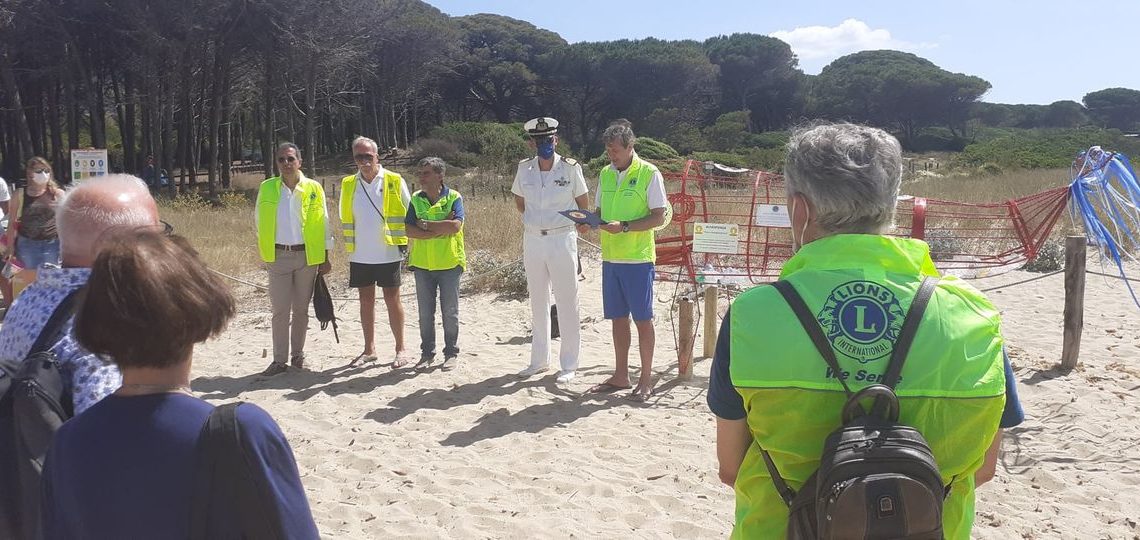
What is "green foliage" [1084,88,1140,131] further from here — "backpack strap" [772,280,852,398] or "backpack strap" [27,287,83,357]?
"backpack strap" [27,287,83,357]

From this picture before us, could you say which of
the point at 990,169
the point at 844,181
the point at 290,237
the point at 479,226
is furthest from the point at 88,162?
the point at 990,169

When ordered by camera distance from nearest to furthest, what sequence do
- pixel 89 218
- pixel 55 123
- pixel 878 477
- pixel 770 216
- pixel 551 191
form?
pixel 878 477
pixel 89 218
pixel 551 191
pixel 770 216
pixel 55 123

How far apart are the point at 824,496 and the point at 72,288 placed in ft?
5.69

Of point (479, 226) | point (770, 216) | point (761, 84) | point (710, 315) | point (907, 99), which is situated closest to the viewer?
point (770, 216)

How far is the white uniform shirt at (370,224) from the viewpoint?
638 cm

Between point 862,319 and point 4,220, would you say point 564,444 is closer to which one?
point 862,319

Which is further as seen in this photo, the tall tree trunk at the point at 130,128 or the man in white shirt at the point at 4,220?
the tall tree trunk at the point at 130,128

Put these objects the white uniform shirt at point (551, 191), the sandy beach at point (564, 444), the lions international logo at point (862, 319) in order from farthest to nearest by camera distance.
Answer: the white uniform shirt at point (551, 191), the sandy beach at point (564, 444), the lions international logo at point (862, 319)

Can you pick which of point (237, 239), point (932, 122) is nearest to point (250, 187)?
point (237, 239)

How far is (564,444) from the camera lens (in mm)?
4902

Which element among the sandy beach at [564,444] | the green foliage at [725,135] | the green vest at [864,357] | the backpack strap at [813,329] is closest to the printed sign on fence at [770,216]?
the sandy beach at [564,444]

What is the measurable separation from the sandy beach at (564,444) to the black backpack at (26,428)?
2.21 metres

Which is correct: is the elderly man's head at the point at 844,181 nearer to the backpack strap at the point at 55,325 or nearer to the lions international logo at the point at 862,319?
the lions international logo at the point at 862,319

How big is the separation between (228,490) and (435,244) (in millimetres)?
4943
